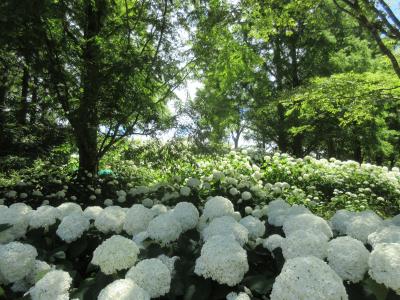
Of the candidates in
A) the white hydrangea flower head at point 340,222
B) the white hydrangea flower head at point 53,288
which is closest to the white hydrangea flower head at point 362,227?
the white hydrangea flower head at point 340,222

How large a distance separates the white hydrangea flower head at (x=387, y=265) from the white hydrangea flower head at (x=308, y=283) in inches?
10.4

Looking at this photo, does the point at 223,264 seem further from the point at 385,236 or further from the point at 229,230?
the point at 385,236

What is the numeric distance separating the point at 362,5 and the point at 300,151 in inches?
481

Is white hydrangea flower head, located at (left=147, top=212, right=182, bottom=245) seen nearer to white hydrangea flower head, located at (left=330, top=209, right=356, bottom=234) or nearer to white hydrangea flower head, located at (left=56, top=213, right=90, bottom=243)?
white hydrangea flower head, located at (left=56, top=213, right=90, bottom=243)

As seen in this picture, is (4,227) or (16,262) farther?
(4,227)

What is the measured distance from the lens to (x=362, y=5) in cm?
723

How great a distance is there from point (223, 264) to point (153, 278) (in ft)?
1.14

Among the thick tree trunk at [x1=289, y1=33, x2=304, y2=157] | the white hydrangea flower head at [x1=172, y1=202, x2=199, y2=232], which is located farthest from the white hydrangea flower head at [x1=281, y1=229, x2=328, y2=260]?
the thick tree trunk at [x1=289, y1=33, x2=304, y2=157]

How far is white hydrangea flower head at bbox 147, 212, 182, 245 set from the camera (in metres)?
2.52

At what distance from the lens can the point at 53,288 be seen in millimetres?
1910

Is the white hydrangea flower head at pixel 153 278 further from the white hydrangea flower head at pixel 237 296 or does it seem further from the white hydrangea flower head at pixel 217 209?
the white hydrangea flower head at pixel 217 209

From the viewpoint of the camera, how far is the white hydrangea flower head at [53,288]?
6.20 ft

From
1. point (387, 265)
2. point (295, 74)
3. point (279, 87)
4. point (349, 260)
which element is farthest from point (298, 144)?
point (387, 265)

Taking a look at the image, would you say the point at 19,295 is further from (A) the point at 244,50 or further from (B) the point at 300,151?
(B) the point at 300,151
